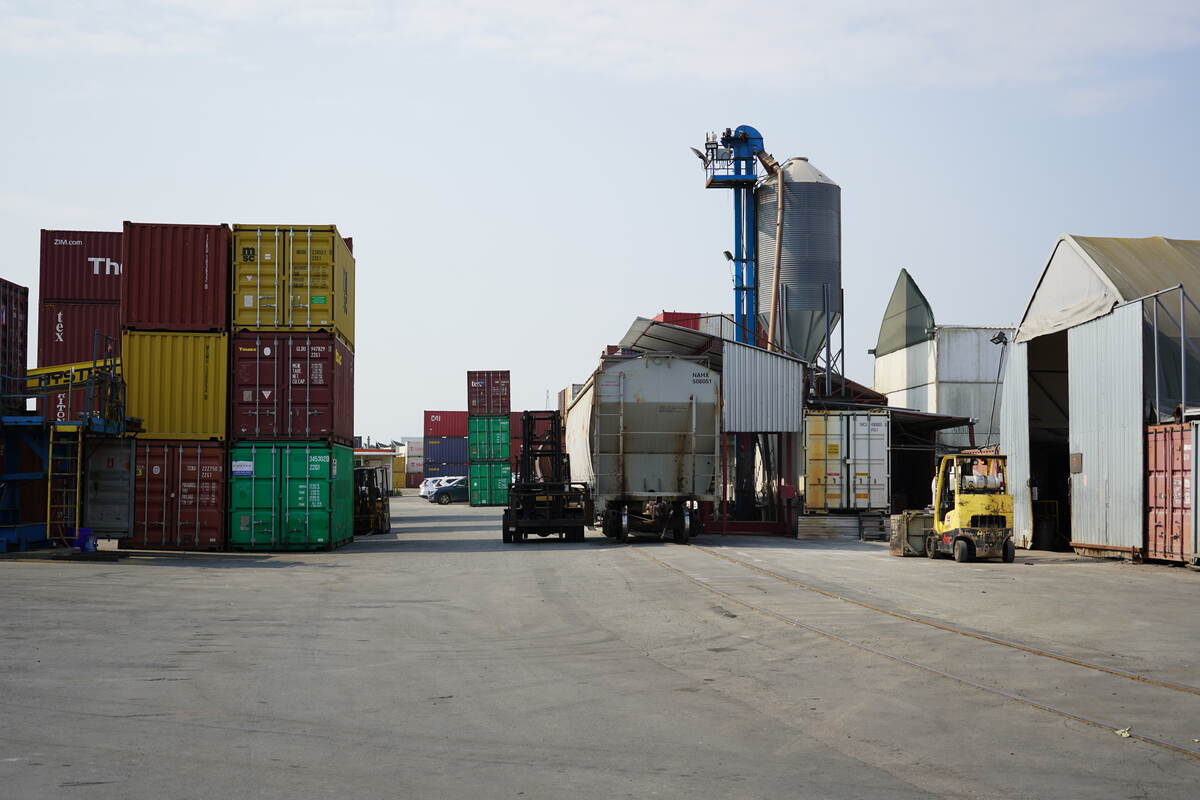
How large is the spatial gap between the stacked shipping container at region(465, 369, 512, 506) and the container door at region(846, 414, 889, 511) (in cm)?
2988

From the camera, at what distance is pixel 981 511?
22.3 metres

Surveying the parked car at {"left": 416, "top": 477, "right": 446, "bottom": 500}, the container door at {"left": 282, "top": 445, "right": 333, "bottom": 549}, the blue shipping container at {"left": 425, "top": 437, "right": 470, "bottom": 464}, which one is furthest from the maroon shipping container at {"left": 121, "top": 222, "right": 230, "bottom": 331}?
the blue shipping container at {"left": 425, "top": 437, "right": 470, "bottom": 464}

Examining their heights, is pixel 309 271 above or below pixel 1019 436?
above

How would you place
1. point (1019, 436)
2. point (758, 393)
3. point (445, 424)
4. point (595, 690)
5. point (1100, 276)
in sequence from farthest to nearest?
point (445, 424) → point (758, 393) → point (1019, 436) → point (1100, 276) → point (595, 690)

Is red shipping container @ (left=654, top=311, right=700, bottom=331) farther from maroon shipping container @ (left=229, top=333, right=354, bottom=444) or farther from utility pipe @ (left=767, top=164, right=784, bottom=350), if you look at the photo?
maroon shipping container @ (left=229, top=333, right=354, bottom=444)

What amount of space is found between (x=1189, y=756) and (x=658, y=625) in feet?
21.6

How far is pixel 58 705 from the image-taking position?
791 cm

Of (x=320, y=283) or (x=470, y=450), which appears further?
(x=470, y=450)

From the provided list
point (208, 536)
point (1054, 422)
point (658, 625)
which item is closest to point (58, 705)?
point (658, 625)

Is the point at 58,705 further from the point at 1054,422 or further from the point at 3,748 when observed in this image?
the point at 1054,422

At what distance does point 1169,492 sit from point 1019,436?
20.6ft

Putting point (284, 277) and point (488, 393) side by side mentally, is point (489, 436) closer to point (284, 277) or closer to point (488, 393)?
point (488, 393)

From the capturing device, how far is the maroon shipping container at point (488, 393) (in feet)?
198

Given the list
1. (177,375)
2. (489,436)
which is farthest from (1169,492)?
(489,436)
